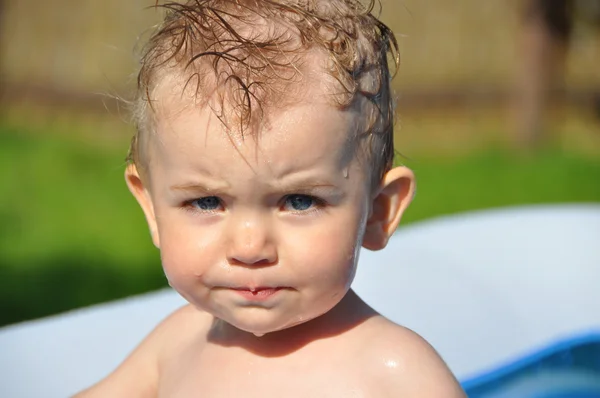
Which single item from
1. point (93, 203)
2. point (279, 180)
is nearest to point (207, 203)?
point (279, 180)

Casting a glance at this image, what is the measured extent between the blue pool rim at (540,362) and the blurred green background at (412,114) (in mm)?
2338

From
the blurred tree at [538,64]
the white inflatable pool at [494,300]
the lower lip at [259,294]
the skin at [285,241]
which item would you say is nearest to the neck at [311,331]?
the skin at [285,241]

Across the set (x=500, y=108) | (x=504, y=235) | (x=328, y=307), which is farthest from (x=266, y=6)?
(x=500, y=108)

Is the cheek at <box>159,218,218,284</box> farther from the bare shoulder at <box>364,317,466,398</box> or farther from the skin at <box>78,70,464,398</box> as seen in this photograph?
the bare shoulder at <box>364,317,466,398</box>

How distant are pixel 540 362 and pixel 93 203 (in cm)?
348

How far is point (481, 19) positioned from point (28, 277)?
4.92 metres

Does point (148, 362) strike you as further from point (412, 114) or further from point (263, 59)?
point (412, 114)

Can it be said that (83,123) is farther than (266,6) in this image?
Yes

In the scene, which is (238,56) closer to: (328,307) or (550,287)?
(328,307)

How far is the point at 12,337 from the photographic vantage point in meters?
2.84

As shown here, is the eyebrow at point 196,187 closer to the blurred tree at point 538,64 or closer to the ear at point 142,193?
the ear at point 142,193

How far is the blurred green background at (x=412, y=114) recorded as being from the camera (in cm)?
631

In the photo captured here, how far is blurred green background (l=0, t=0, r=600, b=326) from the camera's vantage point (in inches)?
249

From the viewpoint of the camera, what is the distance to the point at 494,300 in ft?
12.1
